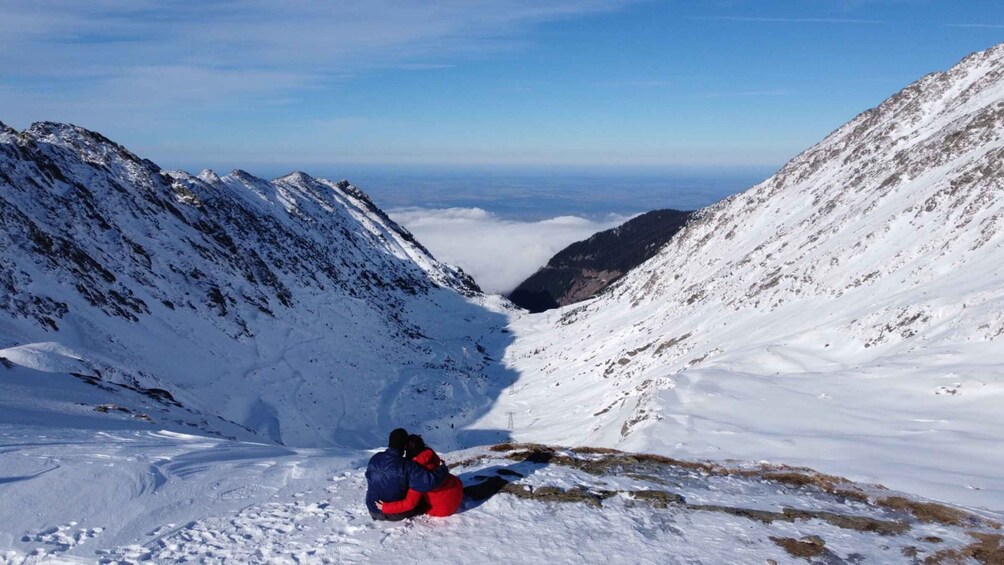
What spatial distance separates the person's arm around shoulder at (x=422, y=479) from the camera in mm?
7898

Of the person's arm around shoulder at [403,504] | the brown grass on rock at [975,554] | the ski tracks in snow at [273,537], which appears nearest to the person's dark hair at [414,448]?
the person's arm around shoulder at [403,504]

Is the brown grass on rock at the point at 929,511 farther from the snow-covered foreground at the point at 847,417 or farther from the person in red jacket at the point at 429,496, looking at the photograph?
the person in red jacket at the point at 429,496

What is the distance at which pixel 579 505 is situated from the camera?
29.0ft

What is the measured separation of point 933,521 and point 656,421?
10.4 m

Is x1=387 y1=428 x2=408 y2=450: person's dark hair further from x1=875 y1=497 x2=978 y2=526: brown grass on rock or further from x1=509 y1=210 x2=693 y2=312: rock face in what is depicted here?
x1=509 y1=210 x2=693 y2=312: rock face

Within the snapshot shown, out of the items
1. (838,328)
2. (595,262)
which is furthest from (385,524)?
(595,262)

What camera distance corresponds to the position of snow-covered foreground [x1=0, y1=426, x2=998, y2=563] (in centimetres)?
705

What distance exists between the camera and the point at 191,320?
1762 inches

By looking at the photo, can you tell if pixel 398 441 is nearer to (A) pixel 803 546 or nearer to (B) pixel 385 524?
(B) pixel 385 524

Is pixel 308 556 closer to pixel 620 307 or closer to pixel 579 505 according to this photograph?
pixel 579 505

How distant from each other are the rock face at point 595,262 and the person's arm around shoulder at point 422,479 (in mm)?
159643

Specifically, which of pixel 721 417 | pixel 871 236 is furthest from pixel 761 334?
pixel 721 417

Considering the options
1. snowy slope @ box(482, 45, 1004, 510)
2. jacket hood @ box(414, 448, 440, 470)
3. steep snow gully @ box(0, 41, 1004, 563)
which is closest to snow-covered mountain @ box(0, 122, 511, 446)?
steep snow gully @ box(0, 41, 1004, 563)

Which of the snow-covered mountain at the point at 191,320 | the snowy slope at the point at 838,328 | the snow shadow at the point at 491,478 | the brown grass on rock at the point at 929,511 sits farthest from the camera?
the snow-covered mountain at the point at 191,320
